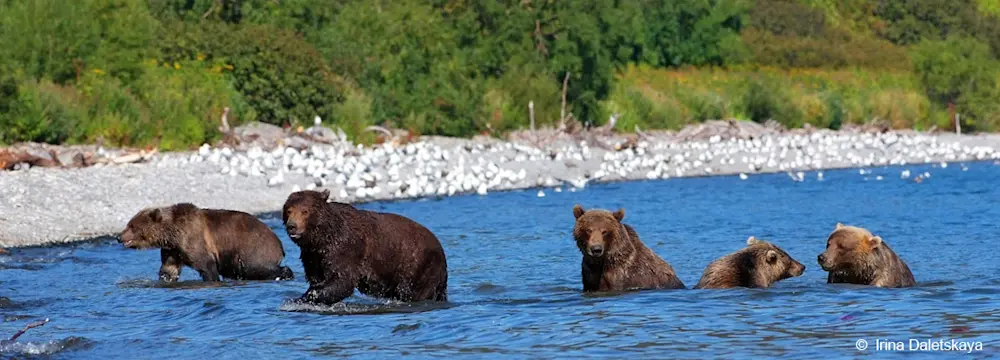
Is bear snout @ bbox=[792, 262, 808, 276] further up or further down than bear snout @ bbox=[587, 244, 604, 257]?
further down

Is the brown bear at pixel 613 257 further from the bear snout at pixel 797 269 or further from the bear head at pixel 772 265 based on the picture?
the bear snout at pixel 797 269

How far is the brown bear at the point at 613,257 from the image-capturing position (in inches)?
377

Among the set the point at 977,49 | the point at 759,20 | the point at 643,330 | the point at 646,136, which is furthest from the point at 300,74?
the point at 759,20

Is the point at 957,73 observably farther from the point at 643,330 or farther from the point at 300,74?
the point at 643,330

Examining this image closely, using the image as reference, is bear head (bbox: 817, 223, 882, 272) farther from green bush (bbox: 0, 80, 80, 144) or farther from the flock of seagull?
green bush (bbox: 0, 80, 80, 144)

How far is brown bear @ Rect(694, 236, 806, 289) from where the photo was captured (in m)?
10.2

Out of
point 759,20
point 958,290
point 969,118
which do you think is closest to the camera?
point 958,290

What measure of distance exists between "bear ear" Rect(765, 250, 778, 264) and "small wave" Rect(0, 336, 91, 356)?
14.6ft

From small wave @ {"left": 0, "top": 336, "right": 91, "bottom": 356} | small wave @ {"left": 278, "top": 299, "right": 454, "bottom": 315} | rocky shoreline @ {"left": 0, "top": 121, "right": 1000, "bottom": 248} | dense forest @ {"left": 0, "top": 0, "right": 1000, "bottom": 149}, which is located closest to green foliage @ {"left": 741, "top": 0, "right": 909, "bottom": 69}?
dense forest @ {"left": 0, "top": 0, "right": 1000, "bottom": 149}

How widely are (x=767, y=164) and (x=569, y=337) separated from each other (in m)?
23.9

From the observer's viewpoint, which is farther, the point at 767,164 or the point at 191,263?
the point at 767,164

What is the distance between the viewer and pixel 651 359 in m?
8.04

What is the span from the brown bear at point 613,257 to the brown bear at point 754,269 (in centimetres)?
32

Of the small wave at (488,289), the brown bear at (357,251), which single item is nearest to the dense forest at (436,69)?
the small wave at (488,289)
